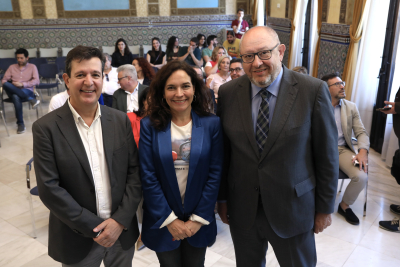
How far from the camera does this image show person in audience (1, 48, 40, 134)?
626cm

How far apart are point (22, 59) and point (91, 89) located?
19.8 ft

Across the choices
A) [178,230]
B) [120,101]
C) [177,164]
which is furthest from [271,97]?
[120,101]

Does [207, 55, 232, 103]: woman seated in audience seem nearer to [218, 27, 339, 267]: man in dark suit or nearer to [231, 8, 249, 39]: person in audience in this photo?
[218, 27, 339, 267]: man in dark suit

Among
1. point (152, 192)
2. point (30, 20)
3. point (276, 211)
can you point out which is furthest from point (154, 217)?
point (30, 20)

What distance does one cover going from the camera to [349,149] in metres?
3.36

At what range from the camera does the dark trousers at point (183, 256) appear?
69.4 inches

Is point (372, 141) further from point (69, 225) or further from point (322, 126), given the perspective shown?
point (69, 225)

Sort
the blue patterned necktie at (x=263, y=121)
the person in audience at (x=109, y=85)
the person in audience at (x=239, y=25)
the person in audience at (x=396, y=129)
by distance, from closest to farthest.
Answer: the blue patterned necktie at (x=263, y=121), the person in audience at (x=396, y=129), the person in audience at (x=109, y=85), the person in audience at (x=239, y=25)

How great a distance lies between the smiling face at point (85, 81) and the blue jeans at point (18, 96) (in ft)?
17.9

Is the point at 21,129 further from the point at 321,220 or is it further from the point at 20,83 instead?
the point at 321,220

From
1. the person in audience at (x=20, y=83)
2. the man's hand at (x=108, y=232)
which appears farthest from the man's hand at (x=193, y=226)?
the person in audience at (x=20, y=83)

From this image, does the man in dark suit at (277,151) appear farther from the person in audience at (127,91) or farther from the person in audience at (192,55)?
the person in audience at (192,55)

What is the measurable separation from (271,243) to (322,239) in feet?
4.75

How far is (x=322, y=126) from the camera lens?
155cm
